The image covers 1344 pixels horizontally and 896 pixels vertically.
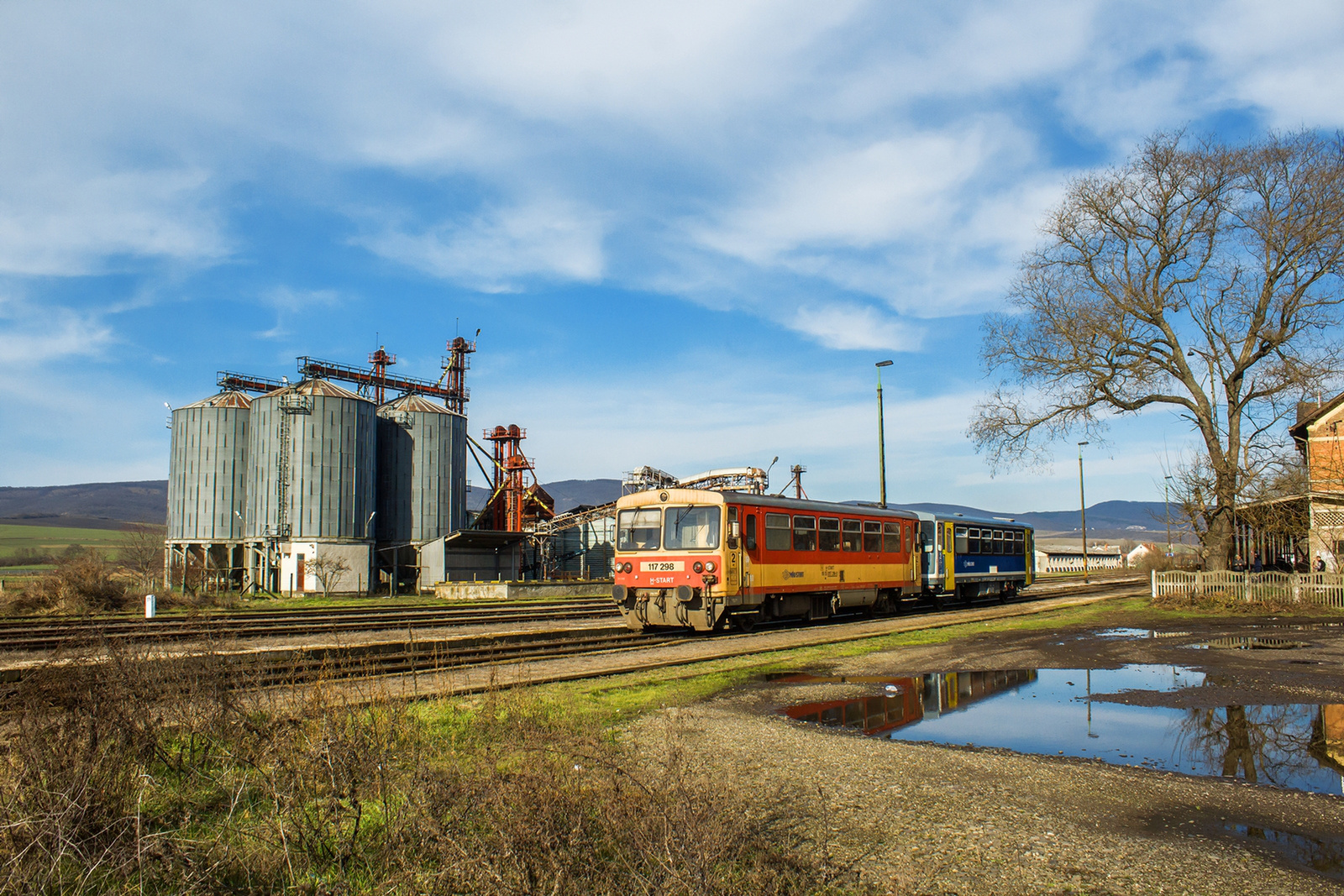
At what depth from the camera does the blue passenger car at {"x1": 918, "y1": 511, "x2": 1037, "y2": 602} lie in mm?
28312

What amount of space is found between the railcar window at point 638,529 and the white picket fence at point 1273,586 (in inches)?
708

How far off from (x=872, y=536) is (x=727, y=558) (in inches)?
292

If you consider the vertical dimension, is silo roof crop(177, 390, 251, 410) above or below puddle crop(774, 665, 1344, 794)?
above

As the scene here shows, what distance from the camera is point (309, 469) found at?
4747 cm

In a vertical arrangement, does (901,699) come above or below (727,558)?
below

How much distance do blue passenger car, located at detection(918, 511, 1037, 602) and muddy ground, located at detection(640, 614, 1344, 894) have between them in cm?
1766

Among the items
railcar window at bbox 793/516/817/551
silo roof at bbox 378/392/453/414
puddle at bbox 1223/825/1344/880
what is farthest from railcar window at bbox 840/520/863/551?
silo roof at bbox 378/392/453/414

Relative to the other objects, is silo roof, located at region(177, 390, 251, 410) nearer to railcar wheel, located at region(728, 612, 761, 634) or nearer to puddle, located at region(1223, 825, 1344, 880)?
railcar wheel, located at region(728, 612, 761, 634)

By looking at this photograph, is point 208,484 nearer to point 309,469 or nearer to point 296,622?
point 309,469

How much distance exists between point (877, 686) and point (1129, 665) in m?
5.04

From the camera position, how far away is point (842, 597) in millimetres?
22547

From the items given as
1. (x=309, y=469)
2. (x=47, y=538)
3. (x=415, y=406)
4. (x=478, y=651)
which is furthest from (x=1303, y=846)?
(x=47, y=538)

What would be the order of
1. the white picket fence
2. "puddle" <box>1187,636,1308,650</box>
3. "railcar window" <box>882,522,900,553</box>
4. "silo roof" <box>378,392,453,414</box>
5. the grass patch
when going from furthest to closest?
"silo roof" <box>378,392,453,414</box>, "railcar window" <box>882,522,900,553</box>, the white picket fence, "puddle" <box>1187,636,1308,650</box>, the grass patch

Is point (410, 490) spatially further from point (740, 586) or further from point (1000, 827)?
point (1000, 827)
